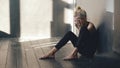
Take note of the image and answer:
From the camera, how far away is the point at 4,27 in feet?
23.8

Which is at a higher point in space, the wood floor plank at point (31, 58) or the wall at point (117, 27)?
the wall at point (117, 27)

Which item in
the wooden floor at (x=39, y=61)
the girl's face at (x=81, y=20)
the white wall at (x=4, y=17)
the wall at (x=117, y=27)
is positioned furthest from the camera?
the white wall at (x=4, y=17)

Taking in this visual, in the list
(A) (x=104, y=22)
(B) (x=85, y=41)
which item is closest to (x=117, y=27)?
(A) (x=104, y=22)

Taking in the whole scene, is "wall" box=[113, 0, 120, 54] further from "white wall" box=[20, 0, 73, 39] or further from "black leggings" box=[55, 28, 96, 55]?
"white wall" box=[20, 0, 73, 39]

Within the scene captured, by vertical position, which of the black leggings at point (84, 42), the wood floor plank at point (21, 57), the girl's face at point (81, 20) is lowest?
the wood floor plank at point (21, 57)

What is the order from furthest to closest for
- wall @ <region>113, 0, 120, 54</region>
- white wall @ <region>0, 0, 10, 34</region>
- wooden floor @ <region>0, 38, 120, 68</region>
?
1. white wall @ <region>0, 0, 10, 34</region>
2. wall @ <region>113, 0, 120, 54</region>
3. wooden floor @ <region>0, 38, 120, 68</region>

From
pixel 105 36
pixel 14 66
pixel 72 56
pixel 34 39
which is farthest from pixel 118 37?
pixel 34 39

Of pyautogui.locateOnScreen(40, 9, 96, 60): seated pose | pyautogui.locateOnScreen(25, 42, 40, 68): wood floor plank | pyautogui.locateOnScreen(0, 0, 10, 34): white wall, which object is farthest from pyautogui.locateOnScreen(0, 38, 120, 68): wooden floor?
pyautogui.locateOnScreen(0, 0, 10, 34): white wall

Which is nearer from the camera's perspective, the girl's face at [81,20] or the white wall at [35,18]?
the girl's face at [81,20]

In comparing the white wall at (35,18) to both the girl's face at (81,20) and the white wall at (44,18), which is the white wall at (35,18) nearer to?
the white wall at (44,18)

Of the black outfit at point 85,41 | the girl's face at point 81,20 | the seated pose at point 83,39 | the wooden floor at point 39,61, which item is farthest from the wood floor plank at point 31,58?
the girl's face at point 81,20

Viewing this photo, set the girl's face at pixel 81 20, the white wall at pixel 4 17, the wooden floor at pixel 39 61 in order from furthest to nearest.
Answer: the white wall at pixel 4 17 < the girl's face at pixel 81 20 < the wooden floor at pixel 39 61

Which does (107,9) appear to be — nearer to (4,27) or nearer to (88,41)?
(88,41)

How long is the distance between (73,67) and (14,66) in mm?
730
